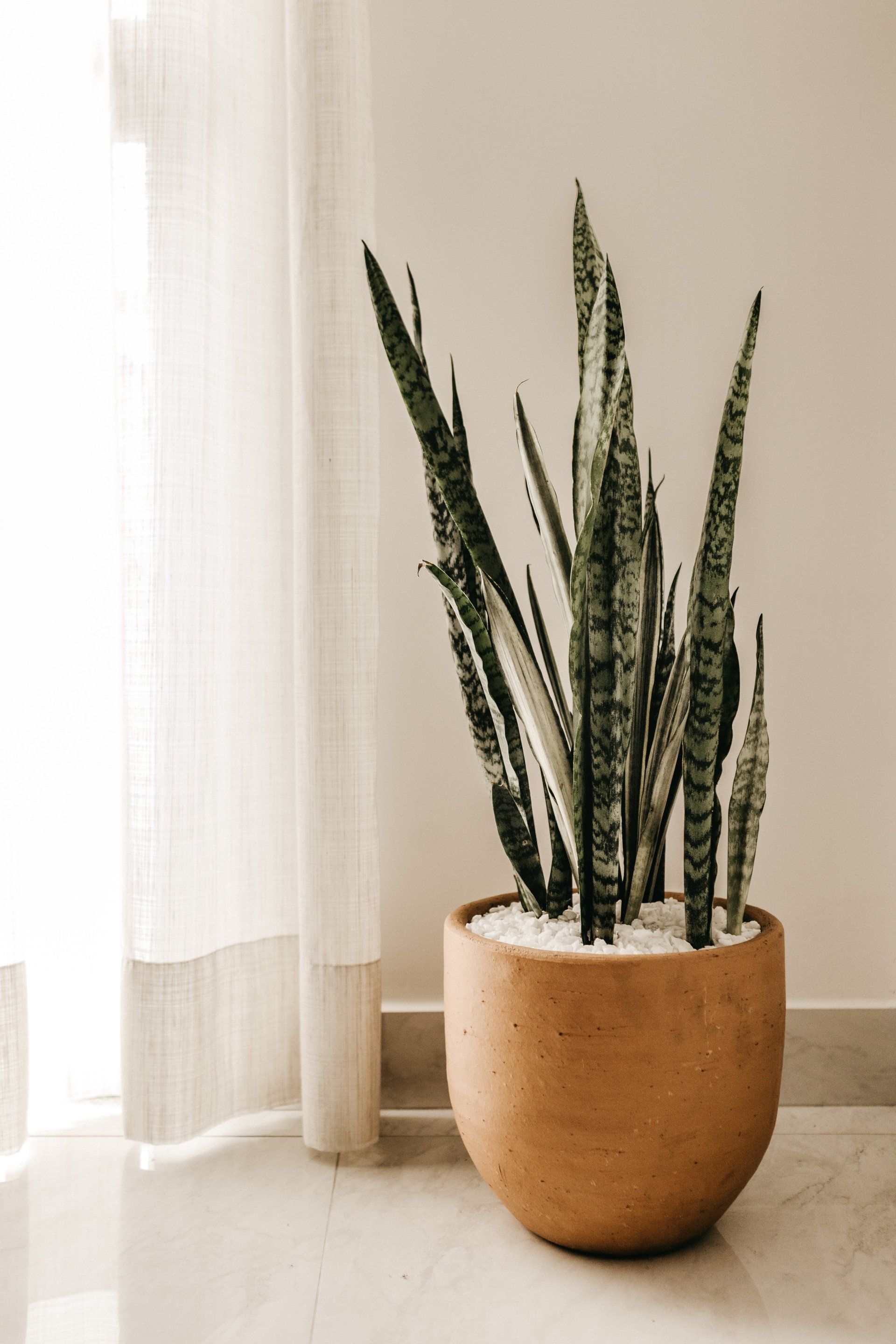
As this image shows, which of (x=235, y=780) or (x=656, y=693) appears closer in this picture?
(x=656, y=693)

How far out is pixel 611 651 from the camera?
0.73 meters

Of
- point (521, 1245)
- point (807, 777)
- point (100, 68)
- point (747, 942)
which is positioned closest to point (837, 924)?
point (807, 777)

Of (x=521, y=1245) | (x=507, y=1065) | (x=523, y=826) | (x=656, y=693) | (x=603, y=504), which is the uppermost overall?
(x=603, y=504)

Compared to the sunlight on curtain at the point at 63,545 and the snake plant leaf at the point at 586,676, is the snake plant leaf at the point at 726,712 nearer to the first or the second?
the snake plant leaf at the point at 586,676

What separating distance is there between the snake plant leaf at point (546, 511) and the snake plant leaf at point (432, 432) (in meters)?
0.05

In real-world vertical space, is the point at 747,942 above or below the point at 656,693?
below


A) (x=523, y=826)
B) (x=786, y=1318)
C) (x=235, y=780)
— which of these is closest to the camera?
(x=786, y=1318)

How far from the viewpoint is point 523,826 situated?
0.80 meters

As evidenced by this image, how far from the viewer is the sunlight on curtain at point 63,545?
3.16 ft

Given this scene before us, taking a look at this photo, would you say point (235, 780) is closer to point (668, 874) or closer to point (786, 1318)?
point (668, 874)

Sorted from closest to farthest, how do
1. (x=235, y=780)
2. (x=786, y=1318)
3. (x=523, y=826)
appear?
1. (x=786, y=1318)
2. (x=523, y=826)
3. (x=235, y=780)

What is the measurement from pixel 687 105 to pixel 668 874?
2.79ft

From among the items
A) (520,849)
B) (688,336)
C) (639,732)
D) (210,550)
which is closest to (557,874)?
(520,849)

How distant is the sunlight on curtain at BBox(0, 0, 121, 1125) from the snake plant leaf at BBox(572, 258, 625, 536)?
19.1 inches
